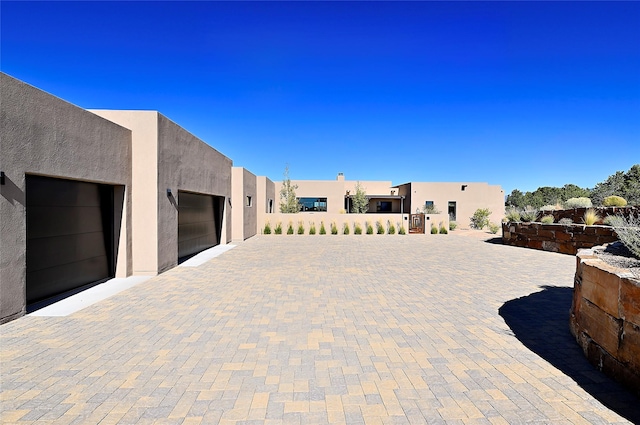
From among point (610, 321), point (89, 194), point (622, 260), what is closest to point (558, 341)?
point (610, 321)

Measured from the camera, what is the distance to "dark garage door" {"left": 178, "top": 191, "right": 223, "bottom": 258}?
399 inches

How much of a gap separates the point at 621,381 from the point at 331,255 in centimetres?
886

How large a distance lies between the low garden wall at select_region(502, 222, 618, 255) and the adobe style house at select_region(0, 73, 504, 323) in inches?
551

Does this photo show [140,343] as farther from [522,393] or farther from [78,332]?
[522,393]

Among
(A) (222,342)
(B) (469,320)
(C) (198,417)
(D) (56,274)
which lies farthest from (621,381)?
(D) (56,274)

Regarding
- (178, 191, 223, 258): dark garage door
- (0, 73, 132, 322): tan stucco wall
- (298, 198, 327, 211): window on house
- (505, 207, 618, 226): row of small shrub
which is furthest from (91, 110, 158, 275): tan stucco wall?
(298, 198, 327, 211): window on house

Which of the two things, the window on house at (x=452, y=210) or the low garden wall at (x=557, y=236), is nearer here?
the low garden wall at (x=557, y=236)

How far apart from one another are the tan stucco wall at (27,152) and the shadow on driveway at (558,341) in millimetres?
7378

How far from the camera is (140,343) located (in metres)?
3.97

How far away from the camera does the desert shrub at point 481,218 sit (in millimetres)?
28688

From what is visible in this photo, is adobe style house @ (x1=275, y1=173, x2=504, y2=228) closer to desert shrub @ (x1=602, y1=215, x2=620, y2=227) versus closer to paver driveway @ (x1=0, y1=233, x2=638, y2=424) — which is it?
desert shrub @ (x1=602, y1=215, x2=620, y2=227)

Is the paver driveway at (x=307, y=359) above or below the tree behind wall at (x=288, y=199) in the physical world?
below

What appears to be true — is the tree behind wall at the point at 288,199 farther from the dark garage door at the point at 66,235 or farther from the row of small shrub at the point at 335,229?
the dark garage door at the point at 66,235

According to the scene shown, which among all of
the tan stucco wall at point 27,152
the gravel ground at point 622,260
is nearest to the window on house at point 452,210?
the gravel ground at point 622,260
